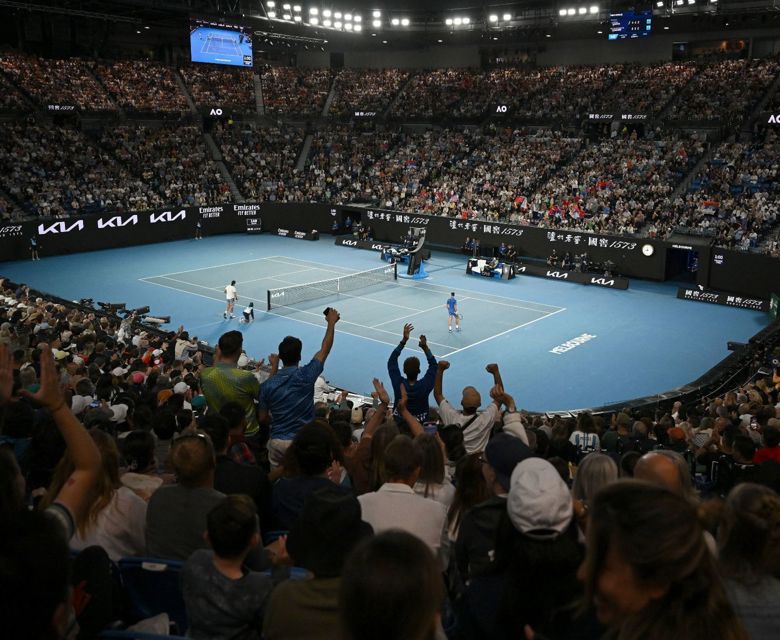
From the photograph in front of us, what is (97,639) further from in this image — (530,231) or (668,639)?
(530,231)

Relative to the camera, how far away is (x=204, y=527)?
16.9ft

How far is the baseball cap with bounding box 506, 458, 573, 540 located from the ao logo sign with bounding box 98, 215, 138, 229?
148 ft

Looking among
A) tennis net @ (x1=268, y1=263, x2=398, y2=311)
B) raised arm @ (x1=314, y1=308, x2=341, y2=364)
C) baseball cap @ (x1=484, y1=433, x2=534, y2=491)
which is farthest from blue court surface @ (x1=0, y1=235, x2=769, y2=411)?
baseball cap @ (x1=484, y1=433, x2=534, y2=491)

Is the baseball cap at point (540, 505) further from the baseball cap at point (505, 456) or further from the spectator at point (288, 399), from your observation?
the spectator at point (288, 399)

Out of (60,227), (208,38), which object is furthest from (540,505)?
(208,38)

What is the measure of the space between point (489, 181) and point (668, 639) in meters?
47.7

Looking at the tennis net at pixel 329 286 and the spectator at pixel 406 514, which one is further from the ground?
the spectator at pixel 406 514

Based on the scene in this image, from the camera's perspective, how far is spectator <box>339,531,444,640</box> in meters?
2.40

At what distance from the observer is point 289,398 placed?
8.38 metres

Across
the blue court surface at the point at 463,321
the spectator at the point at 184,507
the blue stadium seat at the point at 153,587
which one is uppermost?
the spectator at the point at 184,507

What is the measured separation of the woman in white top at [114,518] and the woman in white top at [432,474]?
2.19 m

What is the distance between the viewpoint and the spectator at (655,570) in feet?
8.11

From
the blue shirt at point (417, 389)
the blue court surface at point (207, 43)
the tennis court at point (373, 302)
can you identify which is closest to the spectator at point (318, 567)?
Result: the blue shirt at point (417, 389)

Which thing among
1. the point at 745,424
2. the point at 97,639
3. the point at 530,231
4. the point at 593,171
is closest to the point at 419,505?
the point at 97,639
